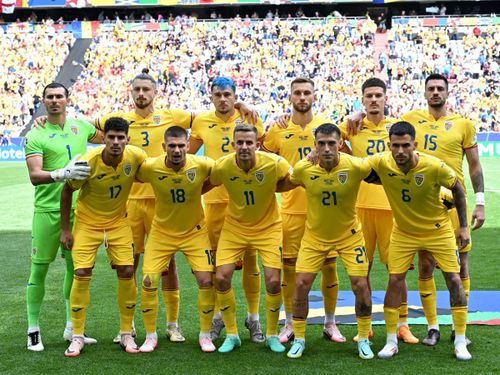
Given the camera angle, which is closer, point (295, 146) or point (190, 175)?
point (190, 175)

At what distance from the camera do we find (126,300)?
6.35m

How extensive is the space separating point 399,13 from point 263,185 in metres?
33.3

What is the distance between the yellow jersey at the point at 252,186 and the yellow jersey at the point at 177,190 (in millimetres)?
153

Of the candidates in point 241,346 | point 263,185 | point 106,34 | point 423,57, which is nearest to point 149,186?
point 263,185

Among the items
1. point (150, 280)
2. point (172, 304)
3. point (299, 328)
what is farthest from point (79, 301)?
point (299, 328)

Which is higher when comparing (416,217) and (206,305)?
(416,217)

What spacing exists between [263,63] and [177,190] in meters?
28.2

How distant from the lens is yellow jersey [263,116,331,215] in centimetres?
683

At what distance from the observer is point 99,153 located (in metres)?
6.33

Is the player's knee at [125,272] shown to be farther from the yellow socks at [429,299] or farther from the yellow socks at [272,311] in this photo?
the yellow socks at [429,299]

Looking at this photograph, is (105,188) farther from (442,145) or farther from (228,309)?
(442,145)

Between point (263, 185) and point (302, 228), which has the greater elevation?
point (263, 185)

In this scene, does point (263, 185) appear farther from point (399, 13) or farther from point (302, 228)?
point (399, 13)

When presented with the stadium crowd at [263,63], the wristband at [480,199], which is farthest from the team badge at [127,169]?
the stadium crowd at [263,63]
